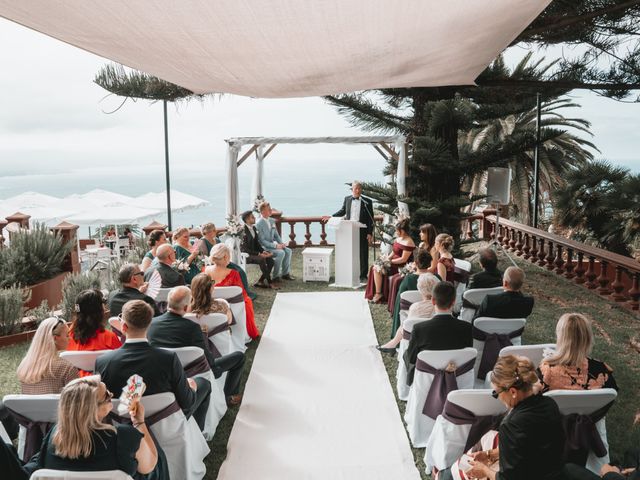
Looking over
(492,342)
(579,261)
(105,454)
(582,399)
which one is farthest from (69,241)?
(582,399)

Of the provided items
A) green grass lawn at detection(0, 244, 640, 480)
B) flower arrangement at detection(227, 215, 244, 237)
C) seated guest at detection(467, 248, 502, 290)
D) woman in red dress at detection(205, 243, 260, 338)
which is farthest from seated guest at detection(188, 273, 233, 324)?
flower arrangement at detection(227, 215, 244, 237)

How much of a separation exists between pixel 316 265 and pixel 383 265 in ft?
5.91

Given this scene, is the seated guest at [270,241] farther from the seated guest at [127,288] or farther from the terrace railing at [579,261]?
the seated guest at [127,288]

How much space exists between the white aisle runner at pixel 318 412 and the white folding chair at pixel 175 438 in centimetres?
28

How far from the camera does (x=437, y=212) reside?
8477 millimetres

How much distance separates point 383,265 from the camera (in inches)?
294

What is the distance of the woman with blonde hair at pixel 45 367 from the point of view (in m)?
3.24

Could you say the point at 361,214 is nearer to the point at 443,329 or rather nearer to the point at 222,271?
the point at 222,271

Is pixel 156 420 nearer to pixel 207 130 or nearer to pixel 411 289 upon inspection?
pixel 411 289

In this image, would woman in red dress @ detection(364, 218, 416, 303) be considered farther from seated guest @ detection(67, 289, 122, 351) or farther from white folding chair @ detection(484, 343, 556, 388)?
seated guest @ detection(67, 289, 122, 351)

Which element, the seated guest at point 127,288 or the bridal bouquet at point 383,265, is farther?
the bridal bouquet at point 383,265

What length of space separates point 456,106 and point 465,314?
3970 mm

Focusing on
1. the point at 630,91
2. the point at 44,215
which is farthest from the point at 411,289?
the point at 44,215

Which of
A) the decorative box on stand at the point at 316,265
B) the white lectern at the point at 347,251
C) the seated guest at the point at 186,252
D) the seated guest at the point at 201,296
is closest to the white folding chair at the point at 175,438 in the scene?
the seated guest at the point at 201,296
